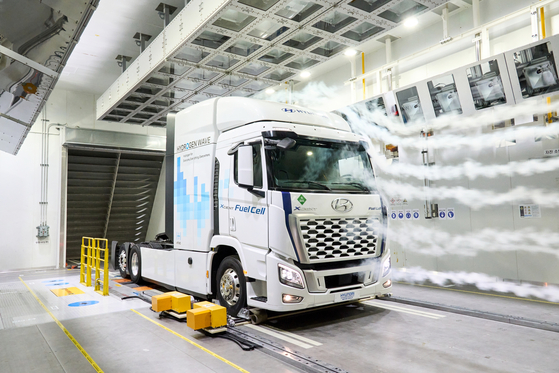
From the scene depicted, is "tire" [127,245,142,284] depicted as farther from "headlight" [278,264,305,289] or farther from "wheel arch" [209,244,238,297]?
"headlight" [278,264,305,289]

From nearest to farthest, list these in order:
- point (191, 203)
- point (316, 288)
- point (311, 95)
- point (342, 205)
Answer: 1. point (316, 288)
2. point (342, 205)
3. point (191, 203)
4. point (311, 95)

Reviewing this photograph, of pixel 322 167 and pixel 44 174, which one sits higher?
pixel 44 174

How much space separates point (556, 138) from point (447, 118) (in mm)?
1934

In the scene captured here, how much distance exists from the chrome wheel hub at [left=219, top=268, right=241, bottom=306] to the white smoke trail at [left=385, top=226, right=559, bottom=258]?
2476 mm

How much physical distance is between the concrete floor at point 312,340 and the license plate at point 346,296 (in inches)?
16.8

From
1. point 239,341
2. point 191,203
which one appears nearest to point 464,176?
point 191,203

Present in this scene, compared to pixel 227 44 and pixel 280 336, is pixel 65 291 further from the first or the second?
pixel 227 44

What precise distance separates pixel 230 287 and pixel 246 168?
191 cm

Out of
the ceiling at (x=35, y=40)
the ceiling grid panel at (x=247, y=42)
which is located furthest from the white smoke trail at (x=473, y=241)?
the ceiling at (x=35, y=40)

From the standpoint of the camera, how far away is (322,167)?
580cm

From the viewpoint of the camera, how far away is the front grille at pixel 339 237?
17.2ft

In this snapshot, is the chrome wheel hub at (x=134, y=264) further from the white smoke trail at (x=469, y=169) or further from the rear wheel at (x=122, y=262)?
the white smoke trail at (x=469, y=169)

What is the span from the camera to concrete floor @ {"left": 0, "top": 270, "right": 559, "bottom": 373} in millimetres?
4109

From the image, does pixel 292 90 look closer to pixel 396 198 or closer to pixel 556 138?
pixel 396 198
